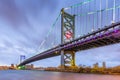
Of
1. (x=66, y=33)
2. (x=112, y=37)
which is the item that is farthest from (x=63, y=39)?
(x=112, y=37)

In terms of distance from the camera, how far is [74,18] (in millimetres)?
70750

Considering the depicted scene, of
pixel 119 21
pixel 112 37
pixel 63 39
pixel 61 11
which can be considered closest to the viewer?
pixel 119 21

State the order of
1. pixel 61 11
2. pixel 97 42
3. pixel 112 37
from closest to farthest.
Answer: pixel 112 37
pixel 97 42
pixel 61 11

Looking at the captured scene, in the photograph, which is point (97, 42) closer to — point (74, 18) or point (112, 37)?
point (112, 37)

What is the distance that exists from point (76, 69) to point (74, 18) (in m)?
17.7

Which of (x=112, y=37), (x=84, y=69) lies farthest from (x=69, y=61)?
(x=112, y=37)

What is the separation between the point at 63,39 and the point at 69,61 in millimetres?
5440

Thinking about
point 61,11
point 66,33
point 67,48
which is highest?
point 61,11

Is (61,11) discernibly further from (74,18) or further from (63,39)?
(63,39)

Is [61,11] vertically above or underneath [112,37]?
above

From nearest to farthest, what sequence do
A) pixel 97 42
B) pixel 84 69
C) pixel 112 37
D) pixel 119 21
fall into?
pixel 119 21 < pixel 112 37 < pixel 97 42 < pixel 84 69

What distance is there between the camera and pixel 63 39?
2537 inches

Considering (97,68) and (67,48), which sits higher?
(67,48)

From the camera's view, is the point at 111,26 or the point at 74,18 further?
the point at 74,18
